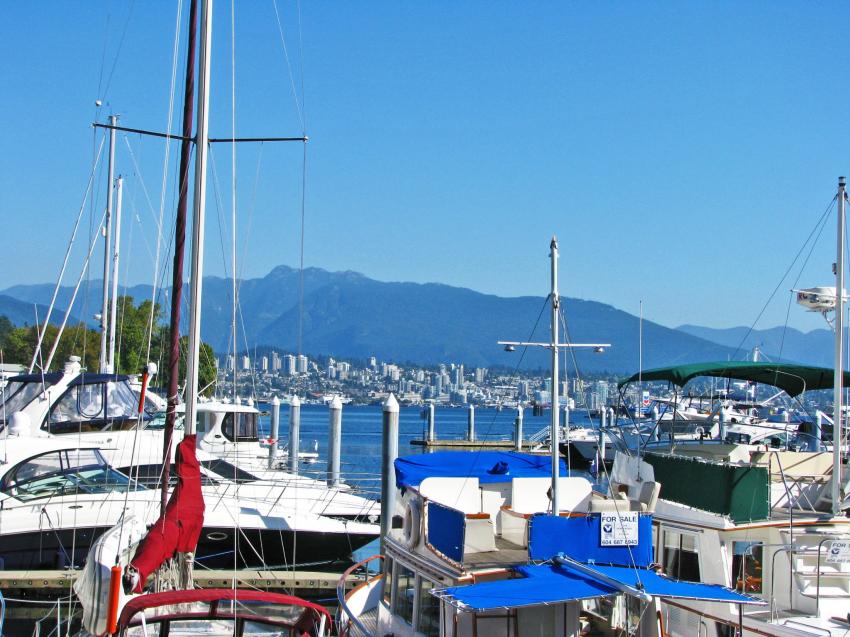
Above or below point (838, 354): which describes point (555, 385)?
below

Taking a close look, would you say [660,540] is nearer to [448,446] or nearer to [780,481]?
[780,481]

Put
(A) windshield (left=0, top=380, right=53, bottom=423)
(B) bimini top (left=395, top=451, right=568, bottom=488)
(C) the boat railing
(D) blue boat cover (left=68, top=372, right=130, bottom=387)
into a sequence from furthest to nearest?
(D) blue boat cover (left=68, top=372, right=130, bottom=387) → (A) windshield (left=0, top=380, right=53, bottom=423) → (B) bimini top (left=395, top=451, right=568, bottom=488) → (C) the boat railing

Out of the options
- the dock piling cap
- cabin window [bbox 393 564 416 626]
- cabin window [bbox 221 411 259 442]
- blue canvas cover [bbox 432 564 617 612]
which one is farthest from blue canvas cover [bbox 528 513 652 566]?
cabin window [bbox 221 411 259 442]

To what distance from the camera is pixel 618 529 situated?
40.4 ft

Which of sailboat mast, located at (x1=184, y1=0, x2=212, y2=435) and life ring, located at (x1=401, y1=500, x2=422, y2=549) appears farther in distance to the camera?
sailboat mast, located at (x1=184, y1=0, x2=212, y2=435)

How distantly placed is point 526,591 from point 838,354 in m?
7.25

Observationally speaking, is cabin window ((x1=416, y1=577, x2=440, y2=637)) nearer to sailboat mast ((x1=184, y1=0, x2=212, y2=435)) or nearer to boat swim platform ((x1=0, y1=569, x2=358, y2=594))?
sailboat mast ((x1=184, y1=0, x2=212, y2=435))

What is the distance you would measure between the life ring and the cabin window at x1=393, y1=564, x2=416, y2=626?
1.26 feet

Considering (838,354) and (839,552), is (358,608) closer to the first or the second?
(839,552)

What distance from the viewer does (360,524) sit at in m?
21.0

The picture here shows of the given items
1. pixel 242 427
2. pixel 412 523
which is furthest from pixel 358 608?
pixel 242 427

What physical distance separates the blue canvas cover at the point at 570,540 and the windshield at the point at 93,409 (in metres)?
15.8

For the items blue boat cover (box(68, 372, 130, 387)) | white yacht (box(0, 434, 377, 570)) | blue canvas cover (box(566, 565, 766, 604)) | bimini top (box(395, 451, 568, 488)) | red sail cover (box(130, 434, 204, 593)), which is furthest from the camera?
blue boat cover (box(68, 372, 130, 387))

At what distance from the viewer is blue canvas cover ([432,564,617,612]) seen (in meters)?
10.7
